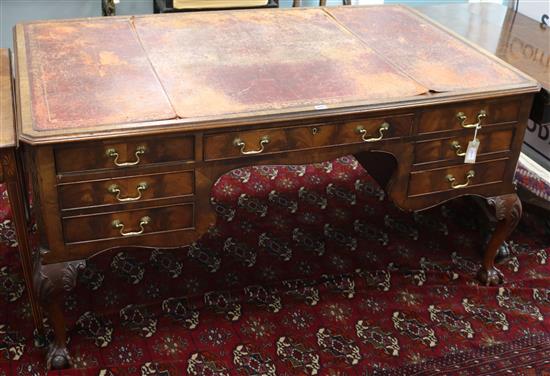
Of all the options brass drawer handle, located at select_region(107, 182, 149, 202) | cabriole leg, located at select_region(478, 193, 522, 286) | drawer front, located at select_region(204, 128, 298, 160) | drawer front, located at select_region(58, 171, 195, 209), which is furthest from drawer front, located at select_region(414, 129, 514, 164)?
brass drawer handle, located at select_region(107, 182, 149, 202)

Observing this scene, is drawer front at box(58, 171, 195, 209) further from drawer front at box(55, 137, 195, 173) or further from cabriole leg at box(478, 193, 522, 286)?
cabriole leg at box(478, 193, 522, 286)

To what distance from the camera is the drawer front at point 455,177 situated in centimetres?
228

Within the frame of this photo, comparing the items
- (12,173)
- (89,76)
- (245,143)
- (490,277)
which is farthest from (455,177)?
(12,173)

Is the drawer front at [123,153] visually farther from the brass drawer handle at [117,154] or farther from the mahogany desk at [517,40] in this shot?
the mahogany desk at [517,40]

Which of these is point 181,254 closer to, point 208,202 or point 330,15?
point 208,202

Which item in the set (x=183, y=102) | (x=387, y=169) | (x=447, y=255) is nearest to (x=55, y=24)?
(x=183, y=102)

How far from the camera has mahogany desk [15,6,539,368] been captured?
1.90 m

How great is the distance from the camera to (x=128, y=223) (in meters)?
2.02

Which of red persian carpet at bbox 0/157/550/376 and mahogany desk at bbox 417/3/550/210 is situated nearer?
red persian carpet at bbox 0/157/550/376

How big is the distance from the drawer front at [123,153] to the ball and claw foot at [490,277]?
1.29 meters

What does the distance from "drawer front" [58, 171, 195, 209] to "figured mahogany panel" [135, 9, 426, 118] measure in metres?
0.20

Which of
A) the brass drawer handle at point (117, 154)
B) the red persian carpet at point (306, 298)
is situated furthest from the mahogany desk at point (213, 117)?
the red persian carpet at point (306, 298)

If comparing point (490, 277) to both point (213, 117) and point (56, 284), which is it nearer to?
point (213, 117)

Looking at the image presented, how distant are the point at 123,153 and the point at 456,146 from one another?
3.39ft
